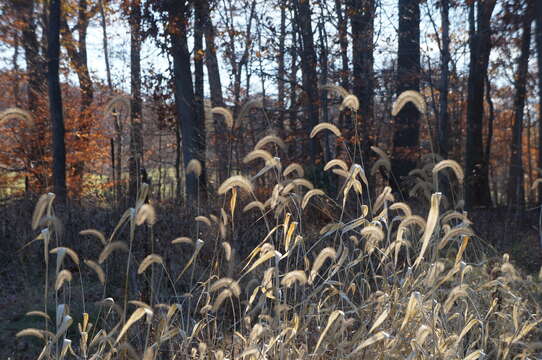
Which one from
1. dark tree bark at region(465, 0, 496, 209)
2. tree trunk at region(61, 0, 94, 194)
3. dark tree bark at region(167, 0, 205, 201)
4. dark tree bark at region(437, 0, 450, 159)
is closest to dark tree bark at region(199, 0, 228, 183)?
dark tree bark at region(167, 0, 205, 201)

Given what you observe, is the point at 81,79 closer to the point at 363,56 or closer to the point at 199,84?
the point at 199,84

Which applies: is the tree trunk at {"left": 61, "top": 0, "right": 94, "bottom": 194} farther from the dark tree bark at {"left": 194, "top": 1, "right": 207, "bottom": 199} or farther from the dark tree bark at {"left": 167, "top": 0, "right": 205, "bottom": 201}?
the dark tree bark at {"left": 167, "top": 0, "right": 205, "bottom": 201}

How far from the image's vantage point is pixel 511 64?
54.0ft

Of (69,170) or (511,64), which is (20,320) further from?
(511,64)

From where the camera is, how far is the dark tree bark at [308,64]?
12.9 meters

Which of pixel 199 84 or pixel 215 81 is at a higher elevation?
pixel 215 81

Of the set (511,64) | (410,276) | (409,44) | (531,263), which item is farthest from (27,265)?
(511,64)

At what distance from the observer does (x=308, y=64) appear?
1305 centimetres

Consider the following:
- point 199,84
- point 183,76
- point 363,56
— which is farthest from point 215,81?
point 363,56

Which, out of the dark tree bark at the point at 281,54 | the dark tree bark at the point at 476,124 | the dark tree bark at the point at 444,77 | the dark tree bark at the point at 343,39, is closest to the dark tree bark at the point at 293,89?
Answer: the dark tree bark at the point at 281,54

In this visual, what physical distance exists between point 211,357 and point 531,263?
605cm

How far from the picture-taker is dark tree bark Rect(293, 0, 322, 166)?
1286 cm

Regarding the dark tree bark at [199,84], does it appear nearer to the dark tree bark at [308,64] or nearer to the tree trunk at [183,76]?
the tree trunk at [183,76]

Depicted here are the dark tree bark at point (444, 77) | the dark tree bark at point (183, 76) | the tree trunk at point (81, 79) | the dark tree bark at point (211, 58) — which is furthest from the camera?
the tree trunk at point (81, 79)
